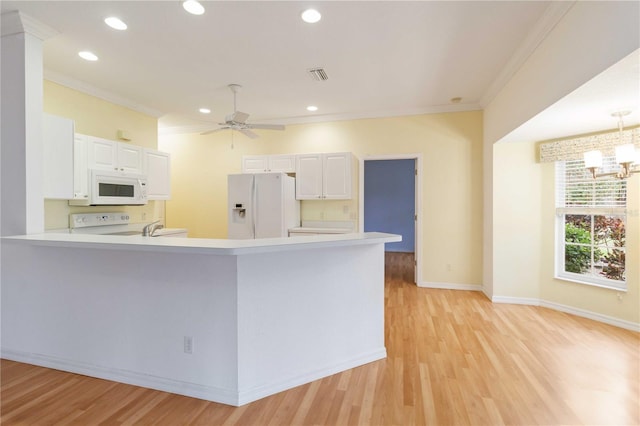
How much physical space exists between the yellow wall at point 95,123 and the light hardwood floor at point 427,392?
1760mm

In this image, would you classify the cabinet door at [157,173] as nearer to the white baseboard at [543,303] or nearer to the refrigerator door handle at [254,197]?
the refrigerator door handle at [254,197]

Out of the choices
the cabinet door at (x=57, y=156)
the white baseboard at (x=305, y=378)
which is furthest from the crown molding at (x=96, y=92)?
the white baseboard at (x=305, y=378)

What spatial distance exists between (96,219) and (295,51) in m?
3.25

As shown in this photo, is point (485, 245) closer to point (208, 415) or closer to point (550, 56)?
point (550, 56)

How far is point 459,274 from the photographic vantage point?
4664mm

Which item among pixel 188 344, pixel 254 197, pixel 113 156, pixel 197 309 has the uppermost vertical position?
pixel 113 156

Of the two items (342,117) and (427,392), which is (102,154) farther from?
(427,392)

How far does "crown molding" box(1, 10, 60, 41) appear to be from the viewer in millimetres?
2455

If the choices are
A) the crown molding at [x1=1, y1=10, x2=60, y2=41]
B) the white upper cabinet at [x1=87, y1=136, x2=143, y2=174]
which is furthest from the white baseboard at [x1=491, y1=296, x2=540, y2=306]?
the crown molding at [x1=1, y1=10, x2=60, y2=41]

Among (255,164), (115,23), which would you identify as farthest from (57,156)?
(255,164)

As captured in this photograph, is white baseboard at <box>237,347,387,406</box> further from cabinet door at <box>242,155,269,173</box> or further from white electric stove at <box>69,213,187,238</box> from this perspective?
cabinet door at <box>242,155,269,173</box>

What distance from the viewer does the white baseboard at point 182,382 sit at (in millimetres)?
1972

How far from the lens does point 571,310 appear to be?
364cm

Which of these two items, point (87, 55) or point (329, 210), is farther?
point (329, 210)
